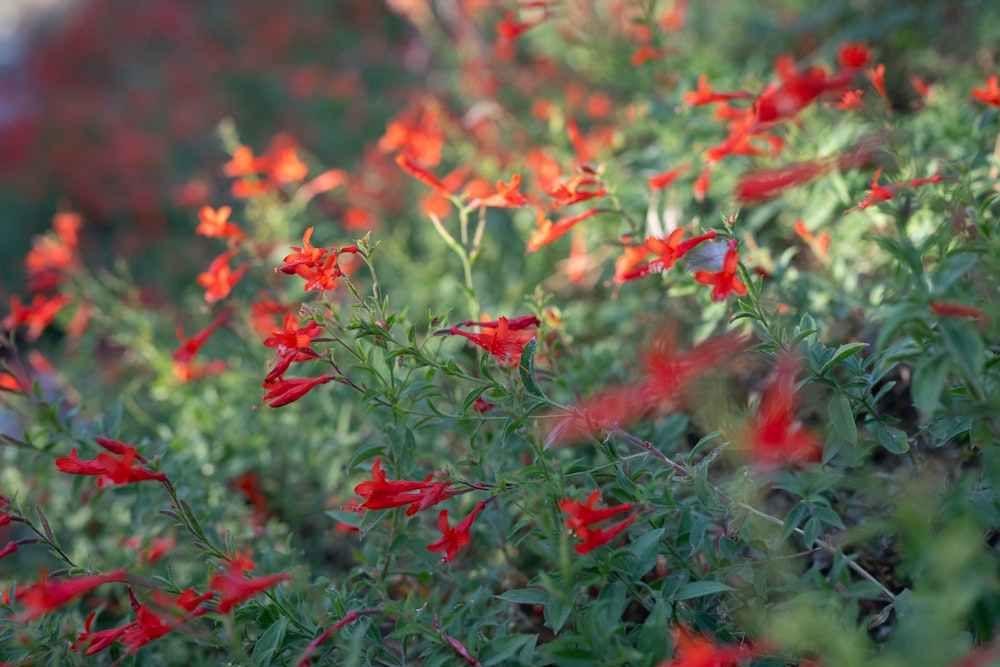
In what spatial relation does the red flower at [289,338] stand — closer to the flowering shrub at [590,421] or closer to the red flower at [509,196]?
the flowering shrub at [590,421]

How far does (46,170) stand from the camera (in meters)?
7.41

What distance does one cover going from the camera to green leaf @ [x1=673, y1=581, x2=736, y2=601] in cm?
154

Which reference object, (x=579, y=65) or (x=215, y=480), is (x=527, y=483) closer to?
(x=215, y=480)

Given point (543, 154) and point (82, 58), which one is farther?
point (82, 58)

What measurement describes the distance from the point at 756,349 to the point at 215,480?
183 cm

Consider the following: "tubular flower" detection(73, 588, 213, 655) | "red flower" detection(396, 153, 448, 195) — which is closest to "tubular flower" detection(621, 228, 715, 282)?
"red flower" detection(396, 153, 448, 195)

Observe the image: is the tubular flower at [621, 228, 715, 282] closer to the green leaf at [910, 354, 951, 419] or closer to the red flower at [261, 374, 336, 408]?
the green leaf at [910, 354, 951, 419]

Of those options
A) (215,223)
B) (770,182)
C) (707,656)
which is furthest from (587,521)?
(215,223)

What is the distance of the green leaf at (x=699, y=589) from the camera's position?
60.6 inches

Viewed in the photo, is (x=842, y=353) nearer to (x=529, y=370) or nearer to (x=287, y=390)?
(x=529, y=370)

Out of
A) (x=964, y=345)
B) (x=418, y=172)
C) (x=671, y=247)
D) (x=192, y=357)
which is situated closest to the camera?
(x=964, y=345)

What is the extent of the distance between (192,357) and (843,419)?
2307 mm

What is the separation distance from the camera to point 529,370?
66.7 inches

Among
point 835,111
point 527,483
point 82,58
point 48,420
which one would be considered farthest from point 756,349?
point 82,58
